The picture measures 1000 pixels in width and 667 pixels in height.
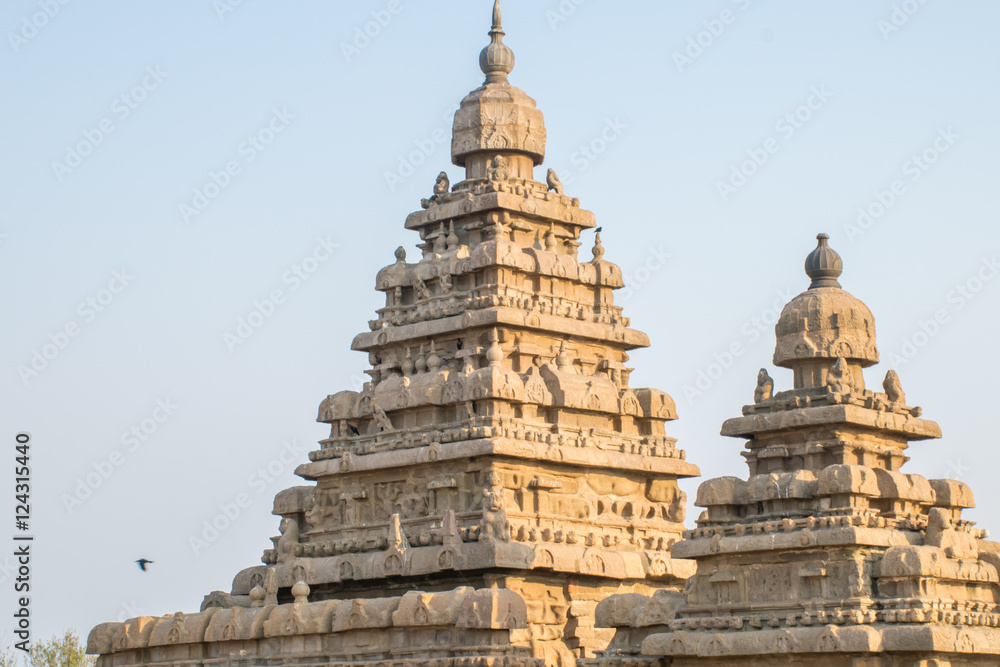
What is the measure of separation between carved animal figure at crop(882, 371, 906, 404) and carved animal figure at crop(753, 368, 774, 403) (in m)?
2.83

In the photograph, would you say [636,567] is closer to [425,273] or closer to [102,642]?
[425,273]

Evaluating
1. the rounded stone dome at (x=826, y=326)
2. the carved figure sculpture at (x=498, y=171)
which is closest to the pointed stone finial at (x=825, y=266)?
the rounded stone dome at (x=826, y=326)

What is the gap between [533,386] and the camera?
56.0 meters

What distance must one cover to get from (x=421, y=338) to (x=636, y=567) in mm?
9914

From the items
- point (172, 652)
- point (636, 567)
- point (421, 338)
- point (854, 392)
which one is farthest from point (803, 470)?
point (172, 652)

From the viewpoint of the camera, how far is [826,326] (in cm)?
4750

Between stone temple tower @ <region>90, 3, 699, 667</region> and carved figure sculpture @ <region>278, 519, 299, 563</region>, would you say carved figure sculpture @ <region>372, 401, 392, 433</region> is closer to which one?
stone temple tower @ <region>90, 3, 699, 667</region>

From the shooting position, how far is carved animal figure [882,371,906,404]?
48.0m

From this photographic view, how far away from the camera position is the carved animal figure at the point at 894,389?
1889 inches

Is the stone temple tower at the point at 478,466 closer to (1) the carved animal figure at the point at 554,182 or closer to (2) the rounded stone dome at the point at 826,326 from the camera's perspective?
(1) the carved animal figure at the point at 554,182

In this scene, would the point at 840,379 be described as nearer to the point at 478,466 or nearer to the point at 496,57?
the point at 478,466

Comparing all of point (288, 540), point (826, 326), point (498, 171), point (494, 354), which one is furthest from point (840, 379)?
point (288, 540)

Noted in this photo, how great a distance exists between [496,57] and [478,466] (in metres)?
14.7

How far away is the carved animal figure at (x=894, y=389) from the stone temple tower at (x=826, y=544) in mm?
25
